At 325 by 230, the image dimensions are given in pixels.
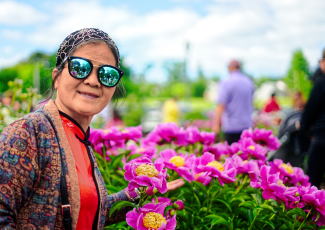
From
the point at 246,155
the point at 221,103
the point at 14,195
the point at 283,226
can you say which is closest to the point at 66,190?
the point at 14,195

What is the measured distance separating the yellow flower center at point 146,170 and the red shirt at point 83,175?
0.19 metres

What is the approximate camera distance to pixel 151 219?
1.06m

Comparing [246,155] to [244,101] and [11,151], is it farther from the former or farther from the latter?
[244,101]

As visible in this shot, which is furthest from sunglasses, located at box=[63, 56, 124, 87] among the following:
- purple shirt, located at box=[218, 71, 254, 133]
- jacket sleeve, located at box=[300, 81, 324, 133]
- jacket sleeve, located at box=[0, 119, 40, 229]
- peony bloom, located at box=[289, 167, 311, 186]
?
purple shirt, located at box=[218, 71, 254, 133]

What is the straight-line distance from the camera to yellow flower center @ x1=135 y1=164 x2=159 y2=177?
1086 millimetres

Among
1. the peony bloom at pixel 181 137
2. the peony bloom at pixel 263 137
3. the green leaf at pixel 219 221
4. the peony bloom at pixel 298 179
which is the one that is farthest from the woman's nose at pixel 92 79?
the peony bloom at pixel 263 137

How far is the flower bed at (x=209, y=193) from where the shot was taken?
1.11m

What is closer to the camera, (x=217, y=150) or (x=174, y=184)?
(x=174, y=184)

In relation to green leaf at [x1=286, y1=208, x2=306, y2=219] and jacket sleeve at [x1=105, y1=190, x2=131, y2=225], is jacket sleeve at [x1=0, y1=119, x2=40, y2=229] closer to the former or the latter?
jacket sleeve at [x1=105, y1=190, x2=131, y2=225]

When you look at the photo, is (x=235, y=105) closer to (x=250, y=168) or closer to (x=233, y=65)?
(x=233, y=65)

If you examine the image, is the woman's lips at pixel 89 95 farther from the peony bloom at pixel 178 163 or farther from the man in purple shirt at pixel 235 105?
the man in purple shirt at pixel 235 105

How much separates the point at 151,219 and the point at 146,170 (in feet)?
0.58

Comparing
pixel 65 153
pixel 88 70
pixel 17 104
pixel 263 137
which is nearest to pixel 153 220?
pixel 65 153

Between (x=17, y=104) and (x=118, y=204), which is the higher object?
(x=17, y=104)
